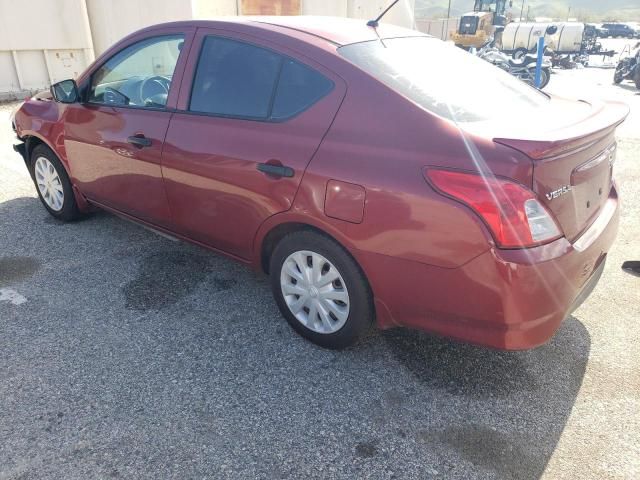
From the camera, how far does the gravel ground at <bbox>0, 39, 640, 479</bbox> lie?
2.15 metres

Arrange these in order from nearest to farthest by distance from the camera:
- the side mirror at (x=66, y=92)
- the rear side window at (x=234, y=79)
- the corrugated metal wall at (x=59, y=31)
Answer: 1. the rear side window at (x=234, y=79)
2. the side mirror at (x=66, y=92)
3. the corrugated metal wall at (x=59, y=31)

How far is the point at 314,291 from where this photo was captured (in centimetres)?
276

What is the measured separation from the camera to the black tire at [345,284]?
2.54 metres

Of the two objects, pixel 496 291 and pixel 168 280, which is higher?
pixel 496 291

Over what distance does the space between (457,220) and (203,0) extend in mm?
13410

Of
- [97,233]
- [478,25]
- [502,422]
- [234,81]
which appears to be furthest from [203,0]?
[478,25]

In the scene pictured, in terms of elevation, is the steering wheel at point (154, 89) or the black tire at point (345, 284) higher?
the steering wheel at point (154, 89)

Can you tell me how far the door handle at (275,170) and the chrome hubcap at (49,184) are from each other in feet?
8.21

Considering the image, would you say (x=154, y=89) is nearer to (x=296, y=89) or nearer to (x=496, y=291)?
(x=296, y=89)

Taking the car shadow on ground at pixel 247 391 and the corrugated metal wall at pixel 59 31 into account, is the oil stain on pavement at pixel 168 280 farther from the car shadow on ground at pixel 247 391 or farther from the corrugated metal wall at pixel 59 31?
the corrugated metal wall at pixel 59 31

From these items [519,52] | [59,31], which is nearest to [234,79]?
[59,31]

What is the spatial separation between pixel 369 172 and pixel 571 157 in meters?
0.88

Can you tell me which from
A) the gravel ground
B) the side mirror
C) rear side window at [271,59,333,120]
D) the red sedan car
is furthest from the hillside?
the gravel ground

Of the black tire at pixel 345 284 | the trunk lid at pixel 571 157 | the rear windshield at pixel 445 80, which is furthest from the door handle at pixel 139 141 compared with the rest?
the trunk lid at pixel 571 157
